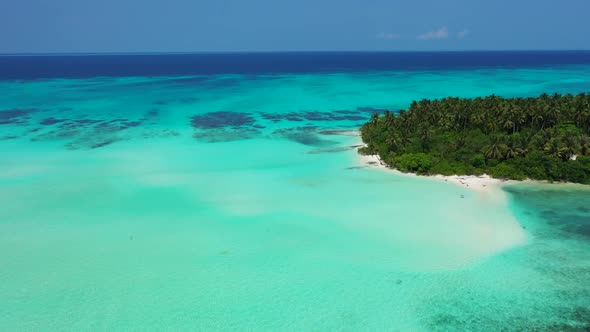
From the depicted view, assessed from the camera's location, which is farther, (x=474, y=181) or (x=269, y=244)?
(x=474, y=181)

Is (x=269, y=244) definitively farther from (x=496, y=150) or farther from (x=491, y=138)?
(x=491, y=138)

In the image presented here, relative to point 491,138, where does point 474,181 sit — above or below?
below

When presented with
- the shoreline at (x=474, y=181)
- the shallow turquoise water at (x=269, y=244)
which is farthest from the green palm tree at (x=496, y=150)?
the shallow turquoise water at (x=269, y=244)

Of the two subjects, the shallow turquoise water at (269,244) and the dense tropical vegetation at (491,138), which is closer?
the shallow turquoise water at (269,244)

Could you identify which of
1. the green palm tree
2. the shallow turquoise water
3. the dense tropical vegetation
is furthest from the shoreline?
the green palm tree

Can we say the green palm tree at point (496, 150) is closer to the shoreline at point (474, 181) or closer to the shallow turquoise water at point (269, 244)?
the shoreline at point (474, 181)

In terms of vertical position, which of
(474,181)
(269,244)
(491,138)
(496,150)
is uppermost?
(491,138)

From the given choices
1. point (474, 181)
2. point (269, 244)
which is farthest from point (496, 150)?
point (269, 244)
